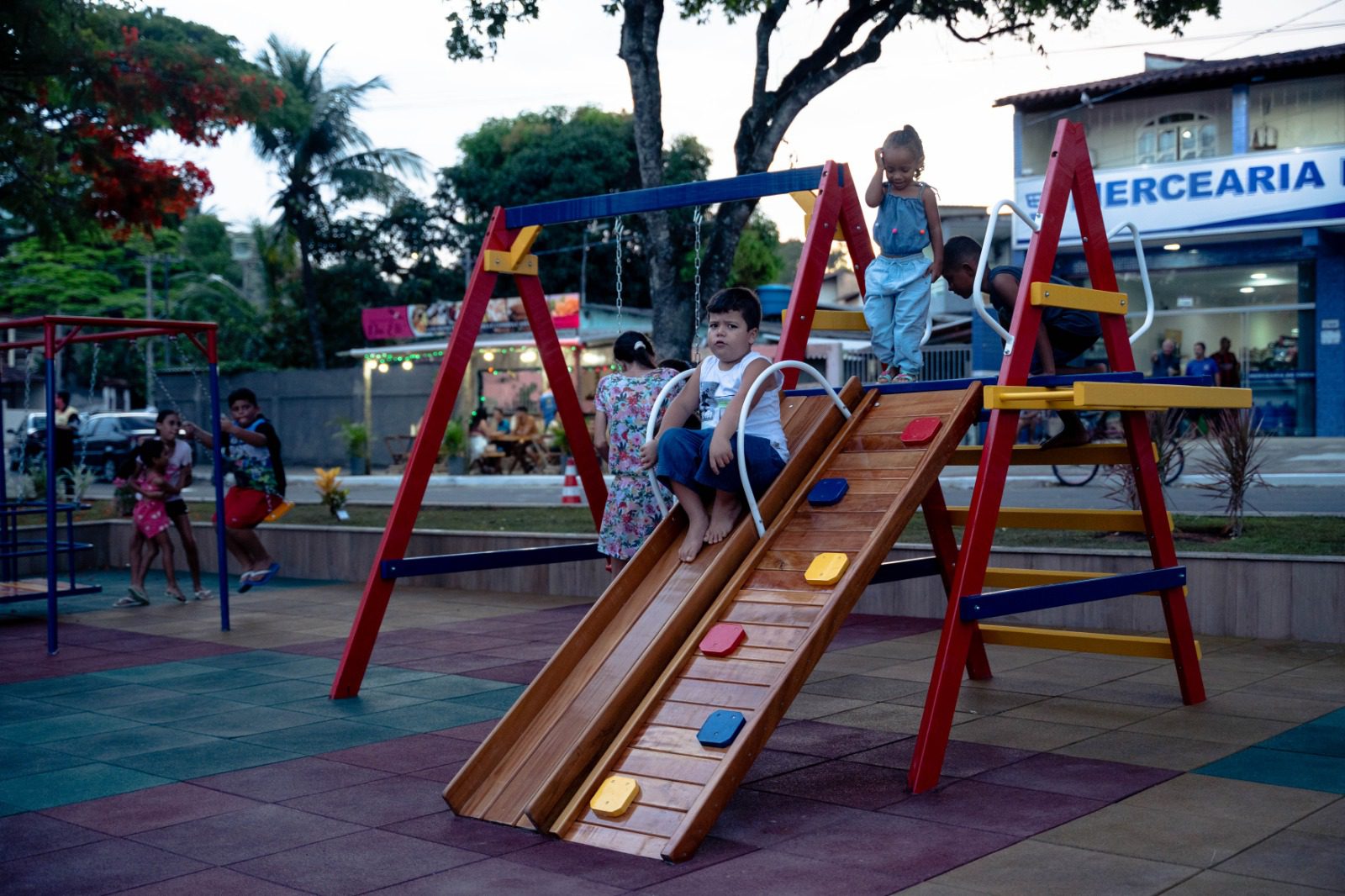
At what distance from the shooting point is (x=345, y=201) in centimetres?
3731

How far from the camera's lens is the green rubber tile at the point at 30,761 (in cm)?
536

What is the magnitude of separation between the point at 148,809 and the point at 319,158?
33.8 m

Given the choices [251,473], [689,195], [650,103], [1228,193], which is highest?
[1228,193]

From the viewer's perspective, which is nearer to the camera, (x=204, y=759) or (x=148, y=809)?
(x=148, y=809)

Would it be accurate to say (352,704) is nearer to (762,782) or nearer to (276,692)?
(276,692)

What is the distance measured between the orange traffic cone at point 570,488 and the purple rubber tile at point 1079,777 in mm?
11739

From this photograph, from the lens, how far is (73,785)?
5.11 m

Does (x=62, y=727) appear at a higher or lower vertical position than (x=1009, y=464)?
lower

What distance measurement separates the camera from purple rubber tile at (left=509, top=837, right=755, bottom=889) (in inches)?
153

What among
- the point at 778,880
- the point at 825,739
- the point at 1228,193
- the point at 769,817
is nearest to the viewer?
the point at 778,880

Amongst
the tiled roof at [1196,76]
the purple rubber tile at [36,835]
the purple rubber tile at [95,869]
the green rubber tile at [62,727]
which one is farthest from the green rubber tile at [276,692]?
the tiled roof at [1196,76]

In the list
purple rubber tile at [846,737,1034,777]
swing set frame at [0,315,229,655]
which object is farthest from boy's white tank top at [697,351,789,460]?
swing set frame at [0,315,229,655]

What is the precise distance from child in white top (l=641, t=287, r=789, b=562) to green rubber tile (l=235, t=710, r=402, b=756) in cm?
176

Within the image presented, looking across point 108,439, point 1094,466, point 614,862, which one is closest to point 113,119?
point 614,862
